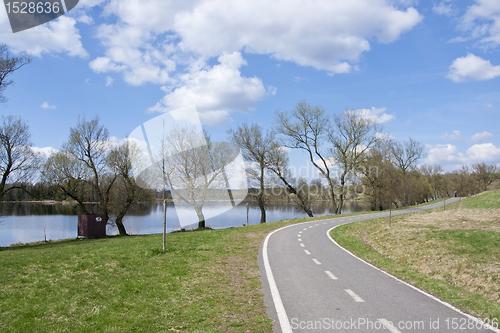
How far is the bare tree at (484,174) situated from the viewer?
8116cm

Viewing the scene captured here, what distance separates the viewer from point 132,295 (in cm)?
654

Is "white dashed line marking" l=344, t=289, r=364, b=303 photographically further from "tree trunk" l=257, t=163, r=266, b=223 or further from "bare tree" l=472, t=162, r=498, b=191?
"bare tree" l=472, t=162, r=498, b=191

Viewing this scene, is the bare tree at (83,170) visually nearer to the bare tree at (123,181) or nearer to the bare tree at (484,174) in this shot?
the bare tree at (123,181)

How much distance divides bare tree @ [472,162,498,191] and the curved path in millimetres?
91512

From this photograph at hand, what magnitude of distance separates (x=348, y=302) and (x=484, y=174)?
96230mm

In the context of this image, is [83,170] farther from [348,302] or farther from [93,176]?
[348,302]

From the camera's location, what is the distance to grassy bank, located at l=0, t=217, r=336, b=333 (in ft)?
16.4

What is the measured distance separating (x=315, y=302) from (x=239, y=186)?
33021 mm

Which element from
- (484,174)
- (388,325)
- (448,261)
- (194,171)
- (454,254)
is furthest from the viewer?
(484,174)

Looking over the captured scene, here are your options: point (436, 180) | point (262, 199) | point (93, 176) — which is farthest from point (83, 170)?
point (436, 180)

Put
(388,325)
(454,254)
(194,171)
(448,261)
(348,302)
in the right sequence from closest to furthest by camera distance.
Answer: (388,325) → (348,302) → (448,261) → (454,254) → (194,171)

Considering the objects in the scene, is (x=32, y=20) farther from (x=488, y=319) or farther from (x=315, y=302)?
(x=488, y=319)

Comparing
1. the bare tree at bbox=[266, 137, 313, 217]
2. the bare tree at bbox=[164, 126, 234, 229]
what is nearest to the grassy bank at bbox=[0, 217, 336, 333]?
the bare tree at bbox=[164, 126, 234, 229]

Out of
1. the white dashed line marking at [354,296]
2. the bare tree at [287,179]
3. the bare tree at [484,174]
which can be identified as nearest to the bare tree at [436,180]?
the bare tree at [484,174]
